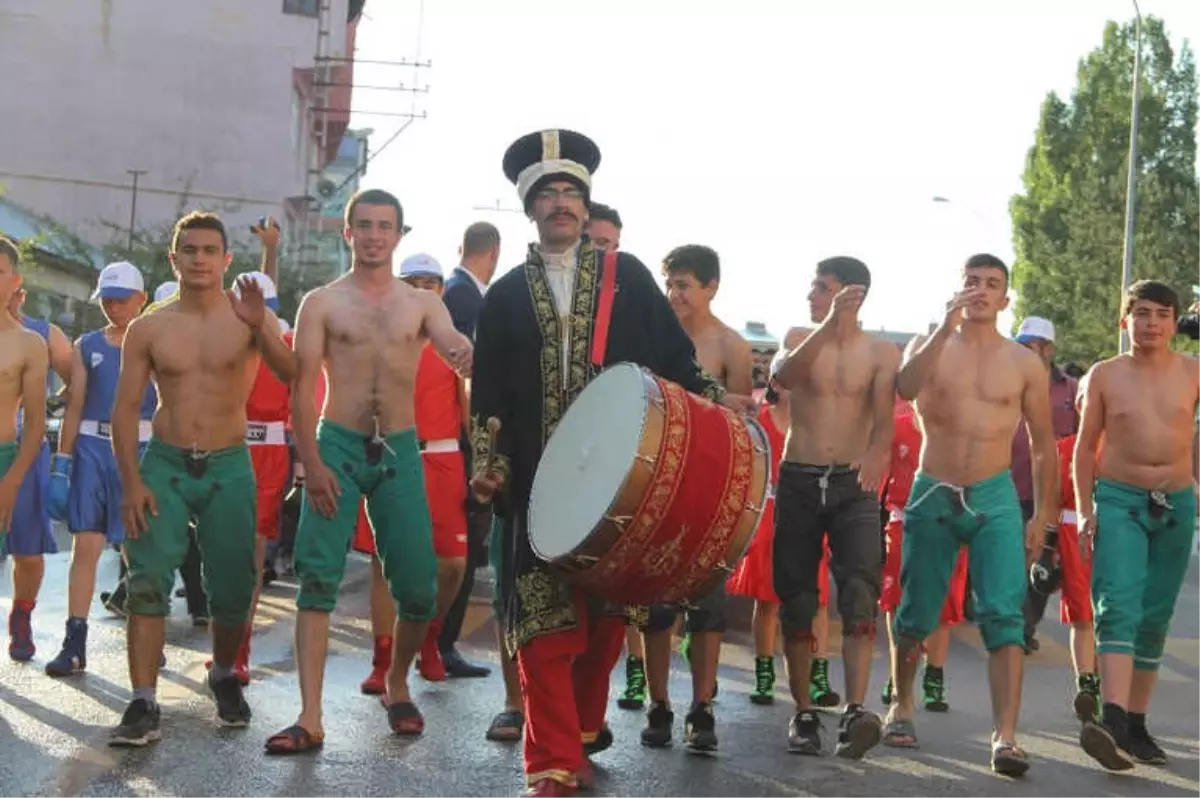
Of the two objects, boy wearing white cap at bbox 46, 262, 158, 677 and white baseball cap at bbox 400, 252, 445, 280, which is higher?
white baseball cap at bbox 400, 252, 445, 280

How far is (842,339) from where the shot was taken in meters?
8.59

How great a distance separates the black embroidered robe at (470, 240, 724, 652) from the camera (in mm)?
6742

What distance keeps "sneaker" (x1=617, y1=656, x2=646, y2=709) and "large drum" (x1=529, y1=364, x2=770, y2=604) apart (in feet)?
9.70

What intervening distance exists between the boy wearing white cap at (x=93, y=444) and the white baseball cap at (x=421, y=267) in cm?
138

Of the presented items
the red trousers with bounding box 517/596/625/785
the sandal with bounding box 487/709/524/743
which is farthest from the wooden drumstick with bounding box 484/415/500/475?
the sandal with bounding box 487/709/524/743

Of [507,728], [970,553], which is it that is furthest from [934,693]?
[507,728]

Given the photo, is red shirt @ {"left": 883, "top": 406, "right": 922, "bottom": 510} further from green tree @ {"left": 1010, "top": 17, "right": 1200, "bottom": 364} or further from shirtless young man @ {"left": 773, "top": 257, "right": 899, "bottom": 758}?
green tree @ {"left": 1010, "top": 17, "right": 1200, "bottom": 364}

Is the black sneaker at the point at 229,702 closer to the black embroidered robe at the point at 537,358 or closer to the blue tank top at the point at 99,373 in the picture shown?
the black embroidered robe at the point at 537,358

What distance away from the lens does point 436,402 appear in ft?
31.6

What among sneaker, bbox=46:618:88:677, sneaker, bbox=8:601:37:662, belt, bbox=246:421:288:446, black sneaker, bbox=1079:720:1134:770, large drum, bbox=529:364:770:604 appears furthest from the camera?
belt, bbox=246:421:288:446

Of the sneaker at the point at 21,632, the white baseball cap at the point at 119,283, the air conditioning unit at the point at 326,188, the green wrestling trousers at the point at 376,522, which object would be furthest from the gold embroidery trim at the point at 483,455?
the air conditioning unit at the point at 326,188

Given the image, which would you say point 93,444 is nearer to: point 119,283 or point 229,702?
point 119,283

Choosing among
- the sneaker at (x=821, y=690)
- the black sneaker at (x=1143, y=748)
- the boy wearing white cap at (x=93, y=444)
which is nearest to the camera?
the black sneaker at (x=1143, y=748)

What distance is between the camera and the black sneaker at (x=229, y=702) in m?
8.09
